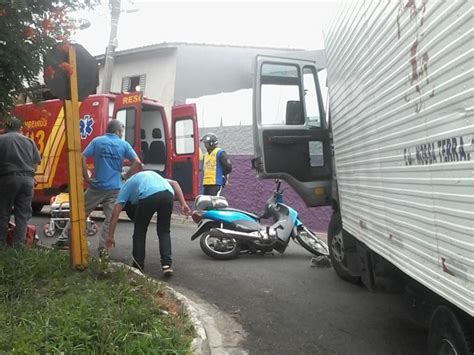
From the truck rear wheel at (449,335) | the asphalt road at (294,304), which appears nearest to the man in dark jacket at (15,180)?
the asphalt road at (294,304)

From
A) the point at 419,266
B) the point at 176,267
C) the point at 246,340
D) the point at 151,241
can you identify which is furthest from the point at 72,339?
the point at 151,241

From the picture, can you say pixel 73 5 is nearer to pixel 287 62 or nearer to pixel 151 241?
pixel 287 62

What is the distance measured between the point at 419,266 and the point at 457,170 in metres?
0.86

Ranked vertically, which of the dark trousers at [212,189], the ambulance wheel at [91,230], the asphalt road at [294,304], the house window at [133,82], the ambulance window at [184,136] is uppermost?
the house window at [133,82]

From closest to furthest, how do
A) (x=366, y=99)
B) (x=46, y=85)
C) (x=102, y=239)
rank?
1. (x=366, y=99)
2. (x=46, y=85)
3. (x=102, y=239)

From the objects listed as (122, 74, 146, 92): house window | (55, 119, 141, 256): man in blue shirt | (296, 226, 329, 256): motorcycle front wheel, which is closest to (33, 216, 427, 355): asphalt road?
(296, 226, 329, 256): motorcycle front wheel

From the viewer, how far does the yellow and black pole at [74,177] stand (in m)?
5.23

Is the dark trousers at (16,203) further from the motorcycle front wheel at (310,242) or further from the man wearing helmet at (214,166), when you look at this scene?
the man wearing helmet at (214,166)

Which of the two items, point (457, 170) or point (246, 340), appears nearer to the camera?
point (457, 170)

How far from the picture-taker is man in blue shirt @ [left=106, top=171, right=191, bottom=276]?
602 centimetres

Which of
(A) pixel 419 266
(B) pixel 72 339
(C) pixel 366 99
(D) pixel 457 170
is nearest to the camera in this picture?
(D) pixel 457 170

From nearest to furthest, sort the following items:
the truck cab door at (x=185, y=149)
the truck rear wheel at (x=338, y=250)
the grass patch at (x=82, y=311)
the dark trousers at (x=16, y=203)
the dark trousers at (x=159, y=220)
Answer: the grass patch at (x=82, y=311), the dark trousers at (x=159, y=220), the truck rear wheel at (x=338, y=250), the dark trousers at (x=16, y=203), the truck cab door at (x=185, y=149)

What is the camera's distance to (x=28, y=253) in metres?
5.49

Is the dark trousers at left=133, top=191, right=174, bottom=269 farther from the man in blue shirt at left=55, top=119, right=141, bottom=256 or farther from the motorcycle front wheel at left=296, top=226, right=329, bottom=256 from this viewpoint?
the motorcycle front wheel at left=296, top=226, right=329, bottom=256
